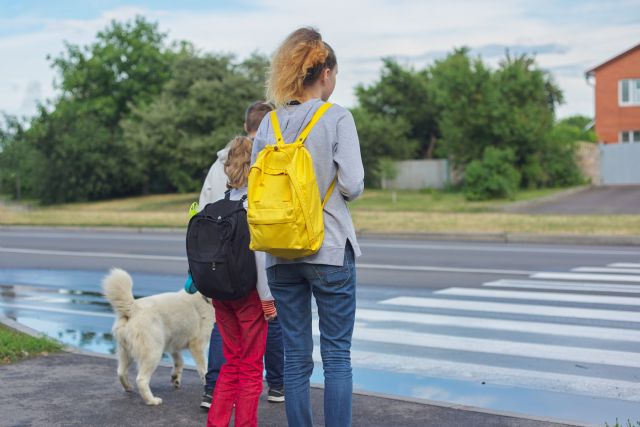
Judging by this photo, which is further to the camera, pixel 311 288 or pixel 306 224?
pixel 311 288

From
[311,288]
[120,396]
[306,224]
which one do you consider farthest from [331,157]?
[120,396]

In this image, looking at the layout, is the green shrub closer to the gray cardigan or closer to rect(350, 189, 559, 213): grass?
rect(350, 189, 559, 213): grass

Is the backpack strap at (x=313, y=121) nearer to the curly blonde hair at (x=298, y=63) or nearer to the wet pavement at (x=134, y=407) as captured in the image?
the curly blonde hair at (x=298, y=63)

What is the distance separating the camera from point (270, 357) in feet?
18.2

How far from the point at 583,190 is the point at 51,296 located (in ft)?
87.0

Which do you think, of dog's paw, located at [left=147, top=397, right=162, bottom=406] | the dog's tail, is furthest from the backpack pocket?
dog's paw, located at [left=147, top=397, right=162, bottom=406]

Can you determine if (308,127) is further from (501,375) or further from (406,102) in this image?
(406,102)

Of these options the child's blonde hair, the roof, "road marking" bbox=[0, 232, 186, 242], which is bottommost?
"road marking" bbox=[0, 232, 186, 242]

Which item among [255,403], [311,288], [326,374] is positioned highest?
[311,288]

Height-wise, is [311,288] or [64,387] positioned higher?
[311,288]

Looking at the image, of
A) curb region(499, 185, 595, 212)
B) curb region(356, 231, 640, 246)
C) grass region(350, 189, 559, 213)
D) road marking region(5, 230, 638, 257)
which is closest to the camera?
road marking region(5, 230, 638, 257)

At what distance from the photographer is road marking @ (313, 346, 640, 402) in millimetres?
6108

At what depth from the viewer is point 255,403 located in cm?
459

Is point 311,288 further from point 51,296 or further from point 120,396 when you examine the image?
point 51,296
